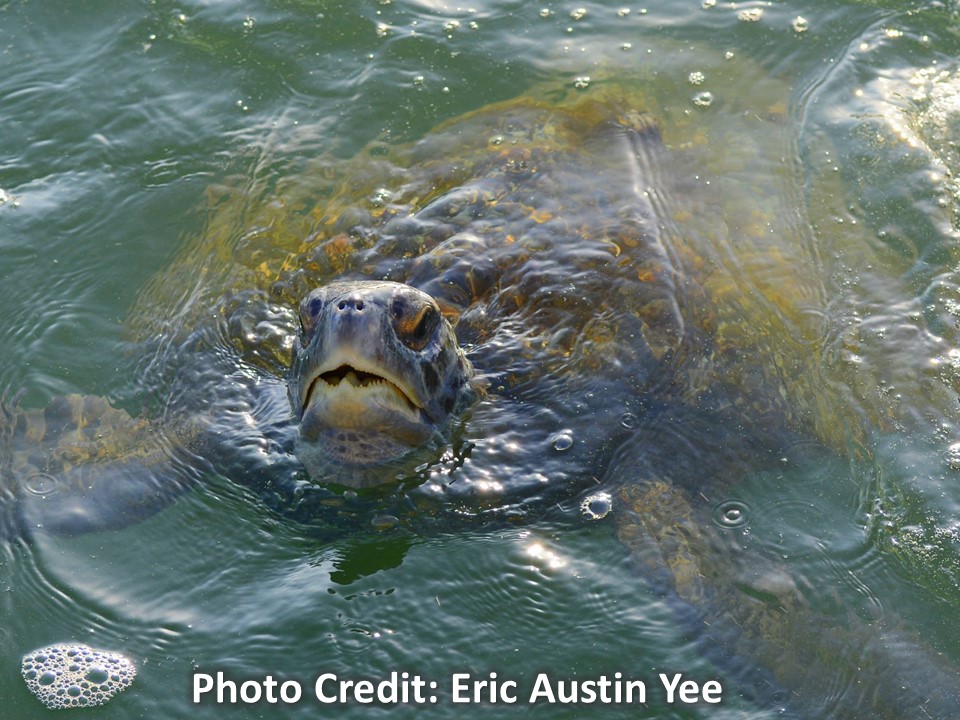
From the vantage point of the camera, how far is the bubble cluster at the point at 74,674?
11.6ft

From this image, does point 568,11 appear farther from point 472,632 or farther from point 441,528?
point 472,632

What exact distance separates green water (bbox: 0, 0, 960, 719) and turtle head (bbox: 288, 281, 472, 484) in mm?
339

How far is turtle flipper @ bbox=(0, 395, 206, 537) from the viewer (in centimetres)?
419

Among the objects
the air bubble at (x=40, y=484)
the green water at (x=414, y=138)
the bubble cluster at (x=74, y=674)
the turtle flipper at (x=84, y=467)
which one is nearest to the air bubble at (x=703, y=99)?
the green water at (x=414, y=138)

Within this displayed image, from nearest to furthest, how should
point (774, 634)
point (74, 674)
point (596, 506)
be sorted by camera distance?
point (74, 674) → point (774, 634) → point (596, 506)

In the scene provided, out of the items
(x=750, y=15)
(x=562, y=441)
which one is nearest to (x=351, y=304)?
(x=562, y=441)

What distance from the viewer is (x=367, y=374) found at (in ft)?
12.7

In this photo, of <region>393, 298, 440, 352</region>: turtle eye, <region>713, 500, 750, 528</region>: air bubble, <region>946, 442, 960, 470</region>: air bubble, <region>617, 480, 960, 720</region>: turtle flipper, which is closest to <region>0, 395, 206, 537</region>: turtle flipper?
<region>393, 298, 440, 352</region>: turtle eye

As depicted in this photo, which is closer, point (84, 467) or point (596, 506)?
point (596, 506)

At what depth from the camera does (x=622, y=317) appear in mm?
4648

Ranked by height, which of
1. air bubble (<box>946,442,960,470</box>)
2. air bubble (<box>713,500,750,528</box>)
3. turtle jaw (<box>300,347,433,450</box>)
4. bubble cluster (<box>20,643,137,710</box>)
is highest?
turtle jaw (<box>300,347,433,450</box>)

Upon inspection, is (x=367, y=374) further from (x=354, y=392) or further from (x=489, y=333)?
(x=489, y=333)

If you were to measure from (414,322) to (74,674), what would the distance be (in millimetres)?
1591

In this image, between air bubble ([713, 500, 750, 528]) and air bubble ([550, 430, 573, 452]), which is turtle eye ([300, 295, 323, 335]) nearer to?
air bubble ([550, 430, 573, 452])
